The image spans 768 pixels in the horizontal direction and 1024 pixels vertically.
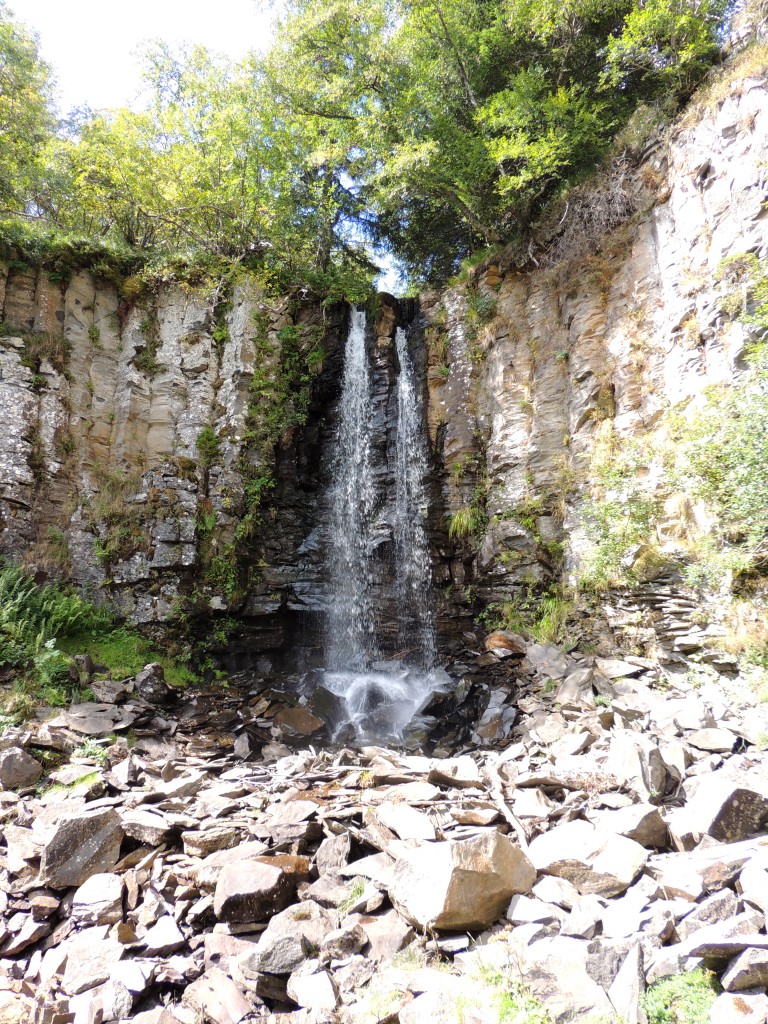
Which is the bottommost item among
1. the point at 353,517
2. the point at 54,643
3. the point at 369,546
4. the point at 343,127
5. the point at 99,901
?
the point at 99,901

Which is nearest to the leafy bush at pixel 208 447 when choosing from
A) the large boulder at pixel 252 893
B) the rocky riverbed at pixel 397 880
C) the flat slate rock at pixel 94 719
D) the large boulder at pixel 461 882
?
the flat slate rock at pixel 94 719

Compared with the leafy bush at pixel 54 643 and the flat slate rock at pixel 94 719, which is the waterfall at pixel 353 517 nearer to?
the leafy bush at pixel 54 643

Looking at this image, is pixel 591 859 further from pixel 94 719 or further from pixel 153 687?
pixel 153 687

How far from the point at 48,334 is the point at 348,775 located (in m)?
11.5

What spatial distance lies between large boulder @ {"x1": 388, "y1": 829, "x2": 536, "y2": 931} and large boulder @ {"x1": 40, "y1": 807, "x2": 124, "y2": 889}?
2.40 meters

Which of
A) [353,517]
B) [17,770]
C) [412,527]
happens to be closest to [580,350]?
[412,527]

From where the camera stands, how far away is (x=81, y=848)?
153 inches

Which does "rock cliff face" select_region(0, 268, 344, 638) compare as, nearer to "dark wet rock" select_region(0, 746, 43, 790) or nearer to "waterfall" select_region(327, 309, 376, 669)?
"waterfall" select_region(327, 309, 376, 669)

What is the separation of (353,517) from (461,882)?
9891 millimetres

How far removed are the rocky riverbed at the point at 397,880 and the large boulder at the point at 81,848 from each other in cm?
1

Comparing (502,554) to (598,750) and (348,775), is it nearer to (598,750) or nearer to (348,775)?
(598,750)

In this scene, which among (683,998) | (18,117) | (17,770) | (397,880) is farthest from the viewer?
(18,117)

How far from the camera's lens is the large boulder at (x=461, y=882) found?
2.77m

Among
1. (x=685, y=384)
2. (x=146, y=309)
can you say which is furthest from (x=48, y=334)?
(x=685, y=384)
